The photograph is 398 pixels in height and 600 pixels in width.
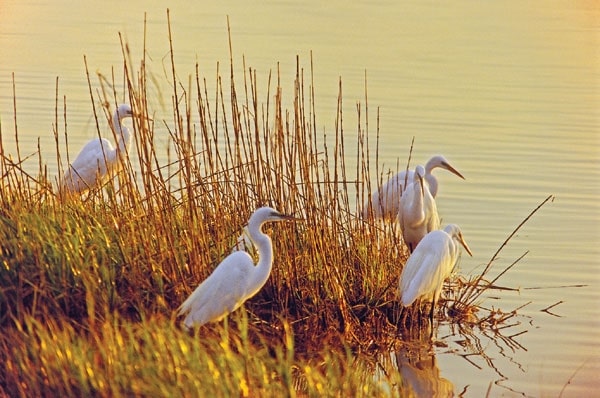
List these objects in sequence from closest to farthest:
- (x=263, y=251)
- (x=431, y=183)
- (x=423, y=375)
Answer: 1. (x=263, y=251)
2. (x=423, y=375)
3. (x=431, y=183)

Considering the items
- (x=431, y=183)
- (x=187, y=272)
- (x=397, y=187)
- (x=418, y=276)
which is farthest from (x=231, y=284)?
(x=431, y=183)

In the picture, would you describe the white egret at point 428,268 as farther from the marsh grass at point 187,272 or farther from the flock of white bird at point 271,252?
the marsh grass at point 187,272

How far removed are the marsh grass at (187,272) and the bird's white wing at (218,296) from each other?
0.30 feet

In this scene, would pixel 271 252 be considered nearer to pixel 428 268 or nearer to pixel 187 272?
pixel 187 272

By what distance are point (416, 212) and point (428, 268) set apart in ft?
5.36

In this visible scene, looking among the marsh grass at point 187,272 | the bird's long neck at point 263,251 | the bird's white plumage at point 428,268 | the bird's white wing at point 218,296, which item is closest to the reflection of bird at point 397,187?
the marsh grass at point 187,272

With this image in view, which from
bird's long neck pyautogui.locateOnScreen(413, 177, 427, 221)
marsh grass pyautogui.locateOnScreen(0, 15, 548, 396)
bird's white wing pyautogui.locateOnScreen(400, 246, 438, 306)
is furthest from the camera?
bird's long neck pyautogui.locateOnScreen(413, 177, 427, 221)

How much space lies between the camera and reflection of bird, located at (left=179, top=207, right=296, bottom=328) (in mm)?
4957

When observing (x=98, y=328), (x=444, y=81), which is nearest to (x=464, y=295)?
(x=98, y=328)

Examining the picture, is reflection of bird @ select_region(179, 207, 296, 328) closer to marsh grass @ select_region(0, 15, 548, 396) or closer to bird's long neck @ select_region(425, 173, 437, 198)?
marsh grass @ select_region(0, 15, 548, 396)

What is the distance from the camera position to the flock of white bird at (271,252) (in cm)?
500

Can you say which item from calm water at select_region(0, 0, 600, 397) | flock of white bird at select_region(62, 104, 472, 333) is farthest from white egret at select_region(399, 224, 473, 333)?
calm water at select_region(0, 0, 600, 397)

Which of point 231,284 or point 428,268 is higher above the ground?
point 231,284

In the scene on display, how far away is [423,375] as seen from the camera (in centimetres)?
593
